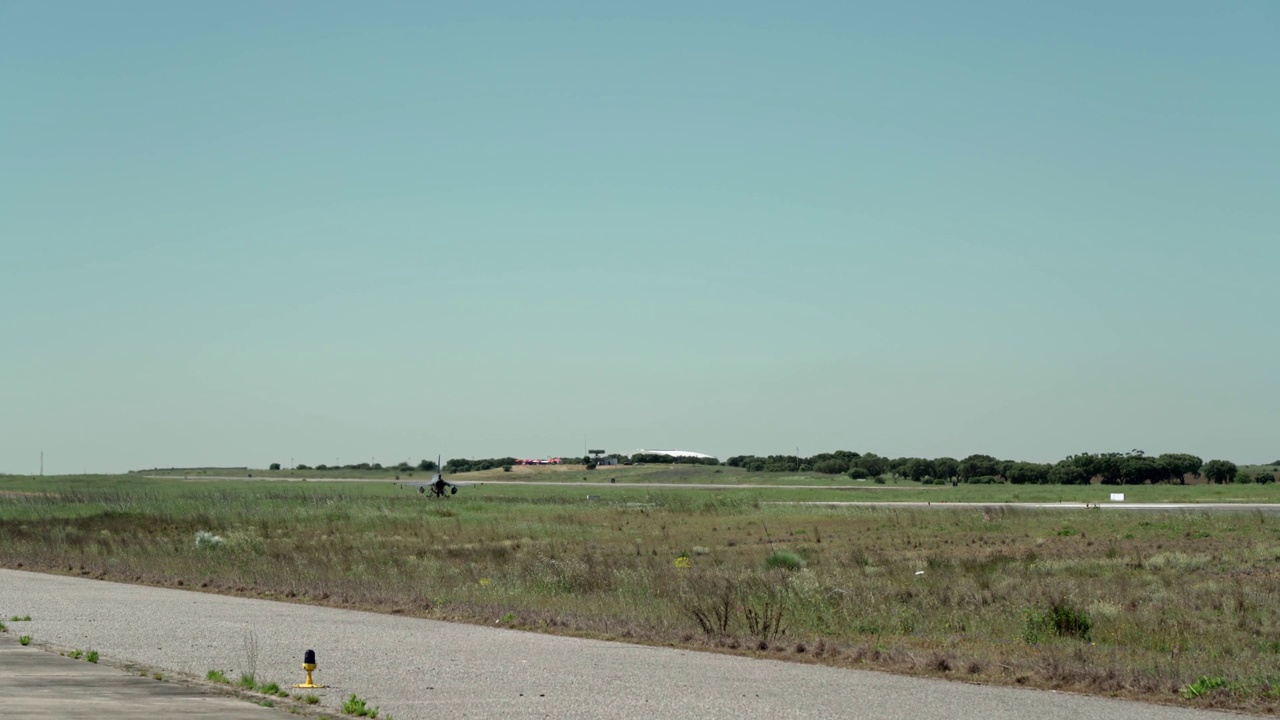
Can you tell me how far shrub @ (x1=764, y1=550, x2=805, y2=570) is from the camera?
32.0 metres

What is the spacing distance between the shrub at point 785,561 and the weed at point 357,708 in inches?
800

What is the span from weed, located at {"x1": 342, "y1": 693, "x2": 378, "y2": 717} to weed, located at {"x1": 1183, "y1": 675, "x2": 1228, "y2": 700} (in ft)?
28.5

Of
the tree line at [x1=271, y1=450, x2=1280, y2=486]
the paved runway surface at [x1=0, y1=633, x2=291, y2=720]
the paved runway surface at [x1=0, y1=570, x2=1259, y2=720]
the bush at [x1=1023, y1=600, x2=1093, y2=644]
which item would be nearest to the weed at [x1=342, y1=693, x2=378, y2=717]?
the paved runway surface at [x1=0, y1=570, x2=1259, y2=720]

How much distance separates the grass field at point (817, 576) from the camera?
16.3m

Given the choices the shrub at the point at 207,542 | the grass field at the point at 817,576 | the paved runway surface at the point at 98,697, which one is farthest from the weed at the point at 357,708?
the shrub at the point at 207,542

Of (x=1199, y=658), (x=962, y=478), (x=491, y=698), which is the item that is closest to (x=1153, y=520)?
(x=1199, y=658)

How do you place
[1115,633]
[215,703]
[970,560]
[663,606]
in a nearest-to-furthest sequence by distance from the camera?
[215,703], [1115,633], [663,606], [970,560]

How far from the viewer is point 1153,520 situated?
153ft

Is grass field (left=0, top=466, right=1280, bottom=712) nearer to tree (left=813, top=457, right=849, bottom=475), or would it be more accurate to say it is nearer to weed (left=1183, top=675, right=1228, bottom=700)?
weed (left=1183, top=675, right=1228, bottom=700)

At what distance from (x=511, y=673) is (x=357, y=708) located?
2.80 m

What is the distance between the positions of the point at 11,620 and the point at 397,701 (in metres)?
9.91

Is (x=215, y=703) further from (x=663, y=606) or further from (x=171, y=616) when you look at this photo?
(x=663, y=606)

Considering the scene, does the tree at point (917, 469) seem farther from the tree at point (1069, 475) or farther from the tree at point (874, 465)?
the tree at point (1069, 475)

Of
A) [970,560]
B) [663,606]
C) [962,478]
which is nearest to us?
[663,606]
